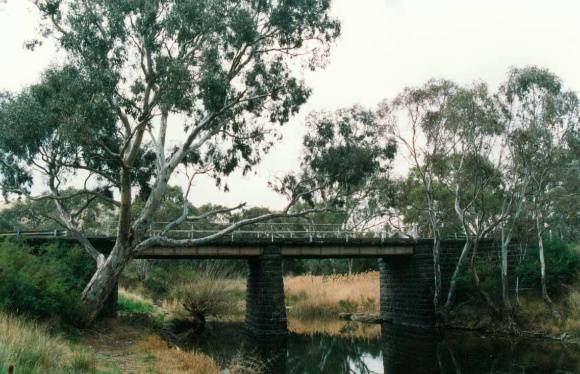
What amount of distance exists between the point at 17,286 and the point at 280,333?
1554cm

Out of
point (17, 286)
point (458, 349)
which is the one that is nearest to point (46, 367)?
point (17, 286)

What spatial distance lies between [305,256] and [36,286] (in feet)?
60.1

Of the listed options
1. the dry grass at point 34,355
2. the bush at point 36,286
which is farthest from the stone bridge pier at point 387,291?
the dry grass at point 34,355

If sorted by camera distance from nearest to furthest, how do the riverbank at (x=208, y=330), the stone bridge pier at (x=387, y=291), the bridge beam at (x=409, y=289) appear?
the riverbank at (x=208, y=330), the stone bridge pier at (x=387, y=291), the bridge beam at (x=409, y=289)

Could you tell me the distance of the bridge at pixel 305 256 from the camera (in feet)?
94.0

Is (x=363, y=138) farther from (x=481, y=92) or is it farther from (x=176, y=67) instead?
(x=176, y=67)

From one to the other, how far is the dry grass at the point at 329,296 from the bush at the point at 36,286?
64.0 ft

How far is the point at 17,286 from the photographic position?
15.8 metres

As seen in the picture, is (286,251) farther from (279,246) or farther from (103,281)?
(103,281)

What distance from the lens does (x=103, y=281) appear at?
19.6 meters

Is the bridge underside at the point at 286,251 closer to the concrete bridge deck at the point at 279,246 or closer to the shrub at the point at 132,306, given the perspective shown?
the concrete bridge deck at the point at 279,246

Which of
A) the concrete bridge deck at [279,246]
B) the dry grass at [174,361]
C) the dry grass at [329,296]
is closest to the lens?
the dry grass at [174,361]

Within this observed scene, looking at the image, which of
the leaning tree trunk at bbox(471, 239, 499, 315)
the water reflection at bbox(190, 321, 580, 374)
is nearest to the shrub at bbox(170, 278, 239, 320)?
the water reflection at bbox(190, 321, 580, 374)

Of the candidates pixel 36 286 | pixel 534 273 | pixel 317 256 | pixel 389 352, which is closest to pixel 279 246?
pixel 317 256
